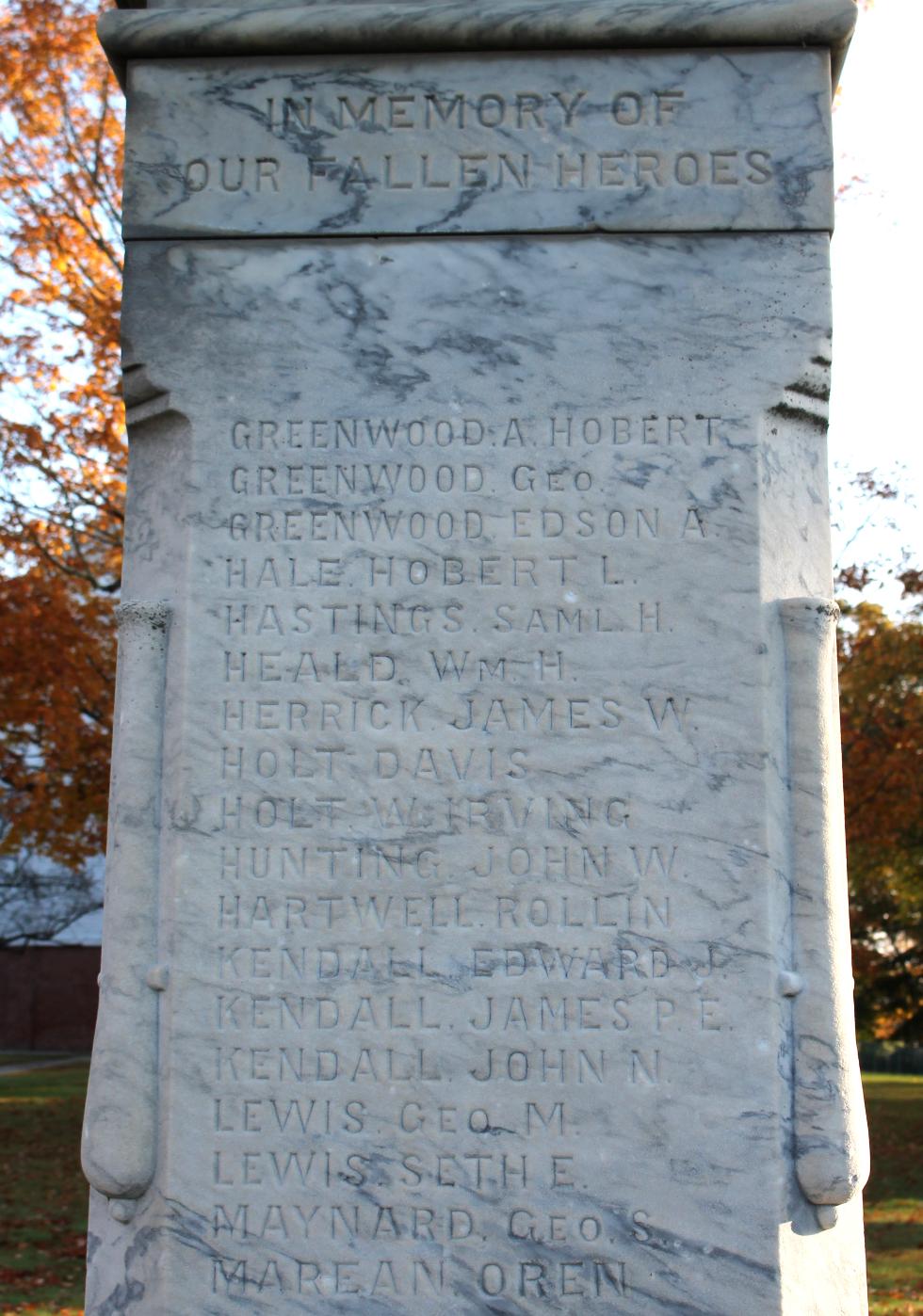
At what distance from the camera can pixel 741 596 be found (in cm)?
395

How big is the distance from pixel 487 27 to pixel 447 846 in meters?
2.33

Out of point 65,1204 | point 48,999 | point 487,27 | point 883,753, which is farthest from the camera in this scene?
point 48,999

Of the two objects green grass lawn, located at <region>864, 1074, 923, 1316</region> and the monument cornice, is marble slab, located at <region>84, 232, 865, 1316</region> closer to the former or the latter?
the monument cornice

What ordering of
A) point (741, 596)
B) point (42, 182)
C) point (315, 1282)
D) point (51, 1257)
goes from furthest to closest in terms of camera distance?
point (42, 182) → point (51, 1257) → point (741, 596) → point (315, 1282)

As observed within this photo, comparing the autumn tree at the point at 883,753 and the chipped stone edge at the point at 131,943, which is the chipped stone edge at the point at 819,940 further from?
the autumn tree at the point at 883,753

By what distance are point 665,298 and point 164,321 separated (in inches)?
56.0

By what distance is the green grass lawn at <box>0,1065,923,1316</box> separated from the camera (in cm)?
902

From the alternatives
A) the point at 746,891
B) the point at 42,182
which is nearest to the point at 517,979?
the point at 746,891

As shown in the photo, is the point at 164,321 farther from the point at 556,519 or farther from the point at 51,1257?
the point at 51,1257


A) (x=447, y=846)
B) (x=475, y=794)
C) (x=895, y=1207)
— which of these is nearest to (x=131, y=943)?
(x=447, y=846)

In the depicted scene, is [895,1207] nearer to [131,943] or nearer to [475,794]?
[475,794]

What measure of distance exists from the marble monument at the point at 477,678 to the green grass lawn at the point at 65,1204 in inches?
215

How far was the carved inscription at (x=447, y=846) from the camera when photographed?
3.71 m

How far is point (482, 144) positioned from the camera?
4184 mm
